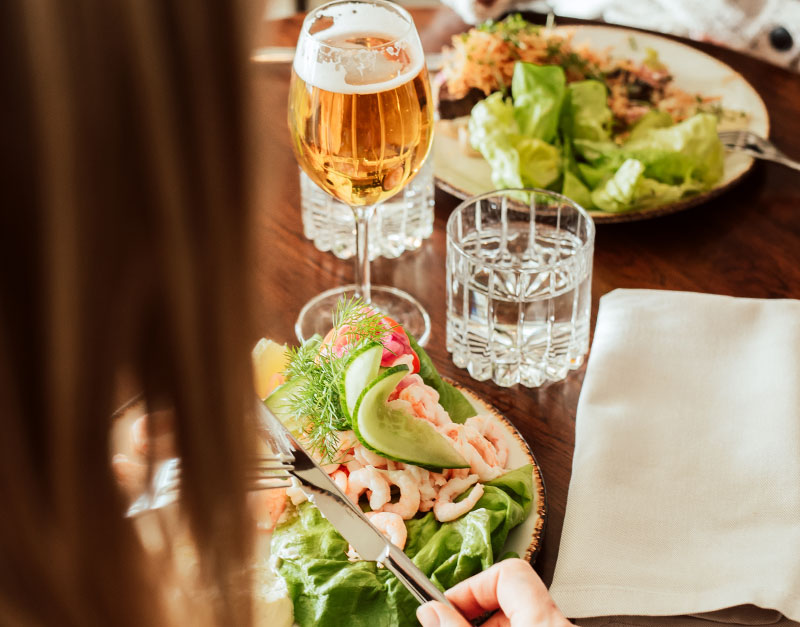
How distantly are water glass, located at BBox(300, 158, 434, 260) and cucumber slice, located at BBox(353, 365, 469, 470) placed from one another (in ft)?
1.62

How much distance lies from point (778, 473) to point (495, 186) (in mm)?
610

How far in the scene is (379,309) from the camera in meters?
1.19

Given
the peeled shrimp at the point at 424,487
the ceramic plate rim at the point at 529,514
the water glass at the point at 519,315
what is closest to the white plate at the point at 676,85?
the water glass at the point at 519,315

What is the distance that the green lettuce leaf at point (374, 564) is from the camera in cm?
73

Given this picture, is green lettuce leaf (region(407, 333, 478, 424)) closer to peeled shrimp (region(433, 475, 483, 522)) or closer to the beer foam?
peeled shrimp (region(433, 475, 483, 522))

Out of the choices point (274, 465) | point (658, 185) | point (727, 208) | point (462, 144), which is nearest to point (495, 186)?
point (462, 144)

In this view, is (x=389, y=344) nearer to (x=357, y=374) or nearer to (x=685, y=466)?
(x=357, y=374)

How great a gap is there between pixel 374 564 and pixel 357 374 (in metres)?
0.18

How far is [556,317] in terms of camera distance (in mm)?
1068

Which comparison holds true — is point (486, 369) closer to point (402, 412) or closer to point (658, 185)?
point (402, 412)

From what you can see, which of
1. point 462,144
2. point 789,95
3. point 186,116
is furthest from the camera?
point 789,95

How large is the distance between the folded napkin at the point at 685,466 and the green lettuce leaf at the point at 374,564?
0.08 metres

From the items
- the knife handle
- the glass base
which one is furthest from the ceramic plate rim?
the glass base

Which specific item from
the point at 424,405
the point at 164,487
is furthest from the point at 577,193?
the point at 164,487
